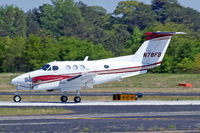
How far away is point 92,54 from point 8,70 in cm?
1460

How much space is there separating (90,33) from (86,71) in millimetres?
121315

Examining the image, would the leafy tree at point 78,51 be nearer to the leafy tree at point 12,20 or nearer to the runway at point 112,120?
the runway at point 112,120

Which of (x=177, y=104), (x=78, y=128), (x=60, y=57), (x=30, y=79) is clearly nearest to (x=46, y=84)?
(x=30, y=79)

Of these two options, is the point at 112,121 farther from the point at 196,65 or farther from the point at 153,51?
the point at 196,65

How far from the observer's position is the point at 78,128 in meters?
23.3

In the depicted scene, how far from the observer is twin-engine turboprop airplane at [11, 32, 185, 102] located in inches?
1481

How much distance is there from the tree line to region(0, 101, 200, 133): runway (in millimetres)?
48152

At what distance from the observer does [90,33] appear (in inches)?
6255

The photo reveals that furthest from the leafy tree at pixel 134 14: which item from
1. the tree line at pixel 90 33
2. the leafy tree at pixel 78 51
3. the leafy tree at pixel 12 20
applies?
the leafy tree at pixel 78 51

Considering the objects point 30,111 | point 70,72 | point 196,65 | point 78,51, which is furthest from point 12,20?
point 30,111

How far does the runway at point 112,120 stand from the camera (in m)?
23.0

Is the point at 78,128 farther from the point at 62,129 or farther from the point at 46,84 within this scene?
the point at 46,84

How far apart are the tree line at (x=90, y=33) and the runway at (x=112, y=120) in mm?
48152

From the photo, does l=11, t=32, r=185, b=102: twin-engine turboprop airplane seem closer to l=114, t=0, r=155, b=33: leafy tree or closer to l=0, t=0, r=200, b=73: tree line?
l=0, t=0, r=200, b=73: tree line
